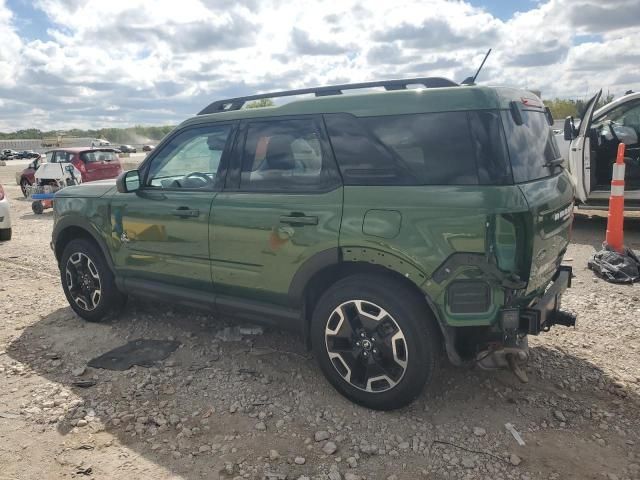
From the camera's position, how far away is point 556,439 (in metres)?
2.88

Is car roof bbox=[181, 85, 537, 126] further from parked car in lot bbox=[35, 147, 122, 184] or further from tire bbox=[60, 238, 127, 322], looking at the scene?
parked car in lot bbox=[35, 147, 122, 184]

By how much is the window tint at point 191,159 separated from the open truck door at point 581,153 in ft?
18.1

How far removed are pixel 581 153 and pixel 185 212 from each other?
20.4 ft

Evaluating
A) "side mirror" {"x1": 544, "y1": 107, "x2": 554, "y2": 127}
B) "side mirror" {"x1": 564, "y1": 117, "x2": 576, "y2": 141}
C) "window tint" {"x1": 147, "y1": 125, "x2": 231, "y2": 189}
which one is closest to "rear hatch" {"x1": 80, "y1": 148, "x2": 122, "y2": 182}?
"window tint" {"x1": 147, "y1": 125, "x2": 231, "y2": 189}

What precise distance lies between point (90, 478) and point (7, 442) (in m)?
0.71

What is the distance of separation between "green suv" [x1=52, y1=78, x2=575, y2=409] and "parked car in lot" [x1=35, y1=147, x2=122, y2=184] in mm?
11536

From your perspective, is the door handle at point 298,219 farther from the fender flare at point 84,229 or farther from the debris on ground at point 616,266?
the debris on ground at point 616,266

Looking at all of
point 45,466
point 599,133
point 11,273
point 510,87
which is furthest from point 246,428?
point 599,133

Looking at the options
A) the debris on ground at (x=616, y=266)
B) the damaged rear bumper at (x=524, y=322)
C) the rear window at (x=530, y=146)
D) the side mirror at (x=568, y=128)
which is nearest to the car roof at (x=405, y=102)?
the rear window at (x=530, y=146)

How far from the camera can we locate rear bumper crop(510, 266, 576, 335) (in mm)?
2788

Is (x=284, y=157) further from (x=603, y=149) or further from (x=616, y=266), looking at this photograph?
(x=603, y=149)

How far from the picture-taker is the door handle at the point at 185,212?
3.73 meters

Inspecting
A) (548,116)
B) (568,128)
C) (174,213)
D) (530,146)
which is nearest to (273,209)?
(174,213)

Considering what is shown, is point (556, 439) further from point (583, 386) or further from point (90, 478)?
point (90, 478)
